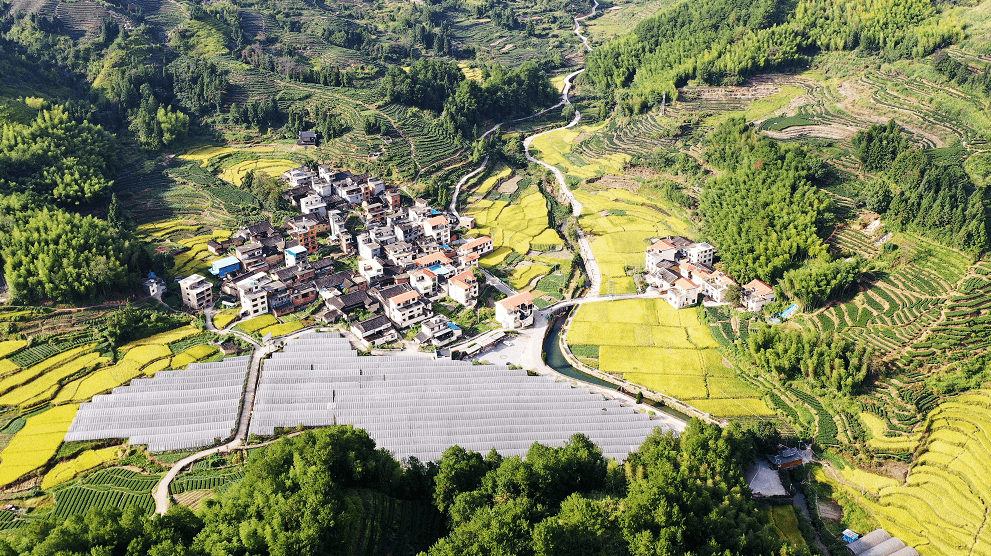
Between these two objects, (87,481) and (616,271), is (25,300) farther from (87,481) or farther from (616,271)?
(616,271)

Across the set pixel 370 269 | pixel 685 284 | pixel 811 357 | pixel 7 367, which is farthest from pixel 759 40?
pixel 7 367

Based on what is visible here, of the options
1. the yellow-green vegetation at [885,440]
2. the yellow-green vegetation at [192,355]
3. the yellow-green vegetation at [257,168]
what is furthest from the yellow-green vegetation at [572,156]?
the yellow-green vegetation at [192,355]

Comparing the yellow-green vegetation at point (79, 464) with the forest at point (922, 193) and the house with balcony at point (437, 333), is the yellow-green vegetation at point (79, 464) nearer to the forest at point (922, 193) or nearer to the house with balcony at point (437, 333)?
the house with balcony at point (437, 333)

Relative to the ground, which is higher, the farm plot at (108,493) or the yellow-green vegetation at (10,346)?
the yellow-green vegetation at (10,346)

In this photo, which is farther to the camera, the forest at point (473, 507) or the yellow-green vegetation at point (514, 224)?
the yellow-green vegetation at point (514, 224)

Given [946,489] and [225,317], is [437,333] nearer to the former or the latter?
[225,317]

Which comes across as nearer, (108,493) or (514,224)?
(108,493)

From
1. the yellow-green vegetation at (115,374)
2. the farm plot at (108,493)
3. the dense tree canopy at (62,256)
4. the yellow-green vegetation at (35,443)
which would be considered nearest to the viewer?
the farm plot at (108,493)
